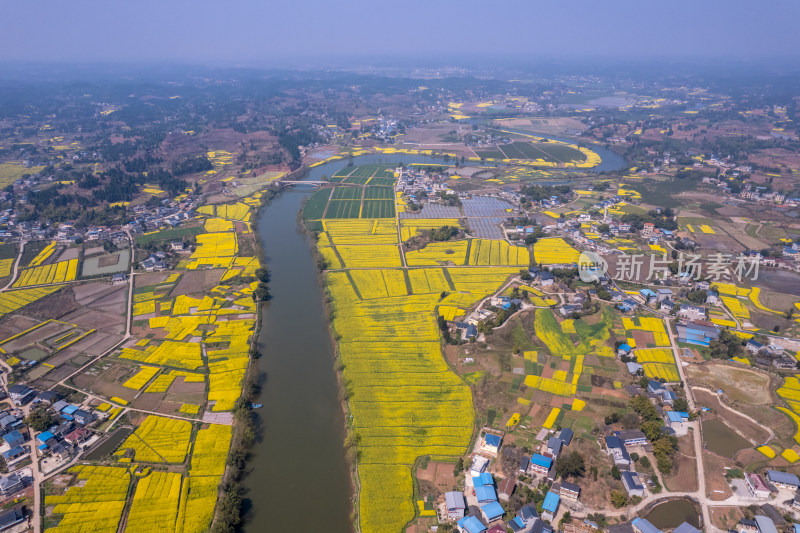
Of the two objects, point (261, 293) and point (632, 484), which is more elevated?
point (261, 293)

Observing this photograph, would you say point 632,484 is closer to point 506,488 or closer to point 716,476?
point 716,476

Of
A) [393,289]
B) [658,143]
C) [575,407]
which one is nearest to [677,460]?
[575,407]

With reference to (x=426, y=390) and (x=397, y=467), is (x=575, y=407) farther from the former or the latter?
(x=397, y=467)

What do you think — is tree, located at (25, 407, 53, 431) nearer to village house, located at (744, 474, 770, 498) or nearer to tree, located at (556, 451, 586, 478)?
tree, located at (556, 451, 586, 478)

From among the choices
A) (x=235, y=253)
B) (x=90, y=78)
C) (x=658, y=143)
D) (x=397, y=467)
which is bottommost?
(x=397, y=467)

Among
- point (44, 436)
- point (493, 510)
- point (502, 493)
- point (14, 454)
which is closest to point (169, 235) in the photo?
point (44, 436)

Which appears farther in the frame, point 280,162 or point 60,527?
point 280,162
